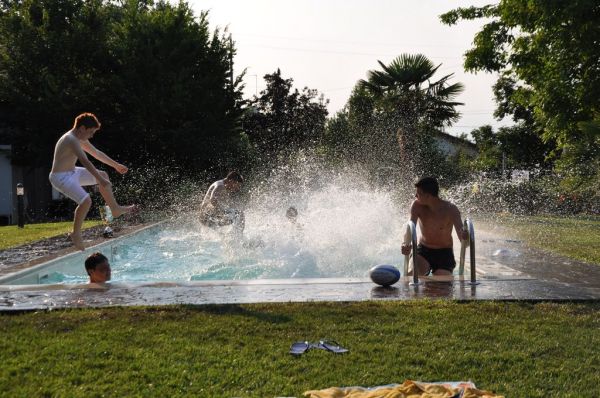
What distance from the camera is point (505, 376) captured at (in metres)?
3.51

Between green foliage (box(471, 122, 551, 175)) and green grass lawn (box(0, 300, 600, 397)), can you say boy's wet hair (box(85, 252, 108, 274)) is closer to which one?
green grass lawn (box(0, 300, 600, 397))

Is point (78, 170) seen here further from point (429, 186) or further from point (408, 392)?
point (408, 392)

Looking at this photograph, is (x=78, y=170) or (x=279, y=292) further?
(x=78, y=170)

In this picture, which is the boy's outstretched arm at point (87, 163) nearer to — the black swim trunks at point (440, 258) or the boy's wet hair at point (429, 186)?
the boy's wet hair at point (429, 186)

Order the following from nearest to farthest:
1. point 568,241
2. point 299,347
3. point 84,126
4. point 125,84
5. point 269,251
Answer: point 299,347 → point 84,126 → point 269,251 → point 568,241 → point 125,84

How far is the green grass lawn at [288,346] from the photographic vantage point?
3.42 metres

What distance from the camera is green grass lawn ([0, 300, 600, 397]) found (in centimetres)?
342

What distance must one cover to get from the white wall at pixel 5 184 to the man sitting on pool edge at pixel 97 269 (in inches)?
858

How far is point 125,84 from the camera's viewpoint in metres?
26.2

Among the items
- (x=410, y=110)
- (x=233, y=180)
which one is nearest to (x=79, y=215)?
(x=233, y=180)

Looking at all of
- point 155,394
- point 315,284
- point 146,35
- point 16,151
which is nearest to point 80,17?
point 146,35

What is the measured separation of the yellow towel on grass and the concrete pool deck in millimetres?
2153

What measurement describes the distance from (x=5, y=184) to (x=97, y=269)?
75.2 ft

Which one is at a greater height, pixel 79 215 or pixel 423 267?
pixel 79 215
